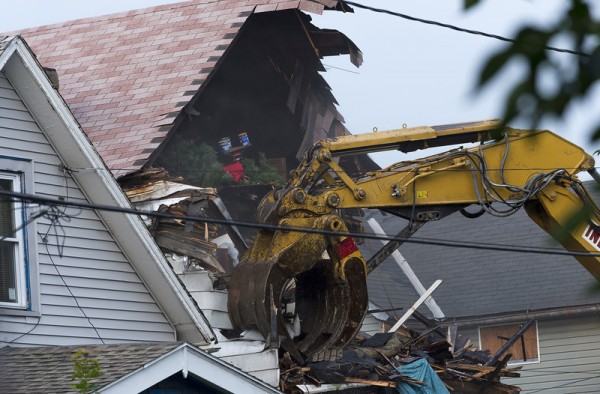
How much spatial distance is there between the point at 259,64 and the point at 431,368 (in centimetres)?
708

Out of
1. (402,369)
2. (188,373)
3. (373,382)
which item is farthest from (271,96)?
(188,373)

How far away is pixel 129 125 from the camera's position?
1748cm

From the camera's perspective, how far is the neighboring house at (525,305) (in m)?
24.8

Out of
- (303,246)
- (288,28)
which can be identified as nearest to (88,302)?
(303,246)

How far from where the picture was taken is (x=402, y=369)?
52.7 ft

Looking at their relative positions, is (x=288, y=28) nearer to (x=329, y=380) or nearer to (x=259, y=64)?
(x=259, y=64)

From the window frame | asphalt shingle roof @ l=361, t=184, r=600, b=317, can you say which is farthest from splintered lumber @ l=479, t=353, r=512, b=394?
the window frame

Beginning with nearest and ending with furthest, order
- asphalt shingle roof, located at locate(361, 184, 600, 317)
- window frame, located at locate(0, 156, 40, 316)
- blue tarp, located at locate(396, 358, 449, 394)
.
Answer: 1. window frame, located at locate(0, 156, 40, 316)
2. blue tarp, located at locate(396, 358, 449, 394)
3. asphalt shingle roof, located at locate(361, 184, 600, 317)

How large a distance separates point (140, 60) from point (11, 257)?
8004mm

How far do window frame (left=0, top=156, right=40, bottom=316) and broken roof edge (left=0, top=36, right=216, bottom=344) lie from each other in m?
0.50

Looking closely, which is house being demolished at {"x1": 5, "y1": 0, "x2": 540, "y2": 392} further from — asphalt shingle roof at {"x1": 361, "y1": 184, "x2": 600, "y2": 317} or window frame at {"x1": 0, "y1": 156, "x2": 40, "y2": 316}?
asphalt shingle roof at {"x1": 361, "y1": 184, "x2": 600, "y2": 317}

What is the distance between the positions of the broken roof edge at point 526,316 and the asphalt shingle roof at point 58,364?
48.1 feet

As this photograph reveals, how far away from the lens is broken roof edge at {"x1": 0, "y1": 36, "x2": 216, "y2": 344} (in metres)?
12.0

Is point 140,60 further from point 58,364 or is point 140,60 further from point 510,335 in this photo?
point 510,335
